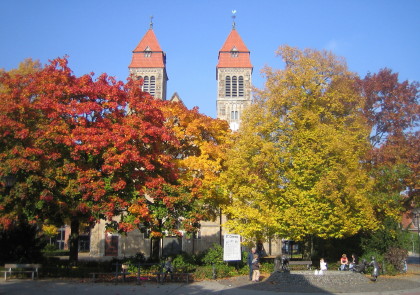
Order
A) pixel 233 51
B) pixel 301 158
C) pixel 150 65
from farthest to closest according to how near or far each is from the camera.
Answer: pixel 233 51 → pixel 150 65 → pixel 301 158

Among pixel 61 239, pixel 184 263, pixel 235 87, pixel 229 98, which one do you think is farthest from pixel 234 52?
pixel 184 263

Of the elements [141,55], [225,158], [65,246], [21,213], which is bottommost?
[65,246]

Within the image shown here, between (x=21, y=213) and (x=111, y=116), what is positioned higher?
(x=111, y=116)

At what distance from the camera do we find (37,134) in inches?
625

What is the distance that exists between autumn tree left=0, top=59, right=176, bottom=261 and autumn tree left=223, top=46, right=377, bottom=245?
5.10m

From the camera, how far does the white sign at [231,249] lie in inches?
720

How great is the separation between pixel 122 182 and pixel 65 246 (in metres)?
31.8

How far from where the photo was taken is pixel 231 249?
1844 centimetres

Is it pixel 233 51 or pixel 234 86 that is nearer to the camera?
pixel 234 86

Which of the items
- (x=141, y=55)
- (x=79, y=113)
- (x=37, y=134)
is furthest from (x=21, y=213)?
(x=141, y=55)

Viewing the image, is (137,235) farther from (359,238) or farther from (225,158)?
(359,238)

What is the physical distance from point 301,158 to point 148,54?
2178 inches

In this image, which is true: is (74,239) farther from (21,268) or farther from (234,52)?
(234,52)

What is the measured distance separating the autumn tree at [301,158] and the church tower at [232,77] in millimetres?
43813
